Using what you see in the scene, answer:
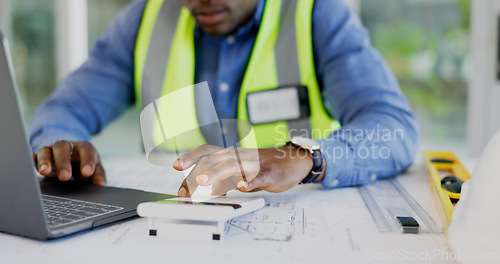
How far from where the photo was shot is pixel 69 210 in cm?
70

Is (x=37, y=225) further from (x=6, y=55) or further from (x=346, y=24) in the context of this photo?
(x=346, y=24)

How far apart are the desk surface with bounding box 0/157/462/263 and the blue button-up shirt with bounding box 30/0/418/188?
0.78ft

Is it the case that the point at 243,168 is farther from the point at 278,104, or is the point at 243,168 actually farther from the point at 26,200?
the point at 278,104

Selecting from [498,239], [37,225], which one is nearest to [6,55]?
[37,225]

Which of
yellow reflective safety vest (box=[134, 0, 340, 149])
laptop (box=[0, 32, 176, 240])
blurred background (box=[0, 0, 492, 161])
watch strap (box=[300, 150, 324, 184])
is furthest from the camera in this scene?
blurred background (box=[0, 0, 492, 161])

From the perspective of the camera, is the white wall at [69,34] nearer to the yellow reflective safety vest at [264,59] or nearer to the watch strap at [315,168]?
the yellow reflective safety vest at [264,59]

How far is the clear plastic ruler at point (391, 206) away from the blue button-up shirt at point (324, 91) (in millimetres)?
46

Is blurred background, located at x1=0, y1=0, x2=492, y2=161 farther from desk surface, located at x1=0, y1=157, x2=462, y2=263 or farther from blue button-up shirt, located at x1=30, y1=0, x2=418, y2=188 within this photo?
desk surface, located at x1=0, y1=157, x2=462, y2=263

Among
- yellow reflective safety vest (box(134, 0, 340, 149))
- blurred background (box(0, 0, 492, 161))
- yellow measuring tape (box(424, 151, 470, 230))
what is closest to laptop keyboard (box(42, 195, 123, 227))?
yellow measuring tape (box(424, 151, 470, 230))

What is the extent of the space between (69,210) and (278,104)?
0.82m

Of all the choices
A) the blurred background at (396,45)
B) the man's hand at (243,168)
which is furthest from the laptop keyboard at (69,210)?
the blurred background at (396,45)

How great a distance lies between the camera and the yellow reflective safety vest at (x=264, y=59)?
1.39 metres

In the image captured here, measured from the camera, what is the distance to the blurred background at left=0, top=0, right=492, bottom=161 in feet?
9.90

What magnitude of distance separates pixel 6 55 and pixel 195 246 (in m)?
0.33
